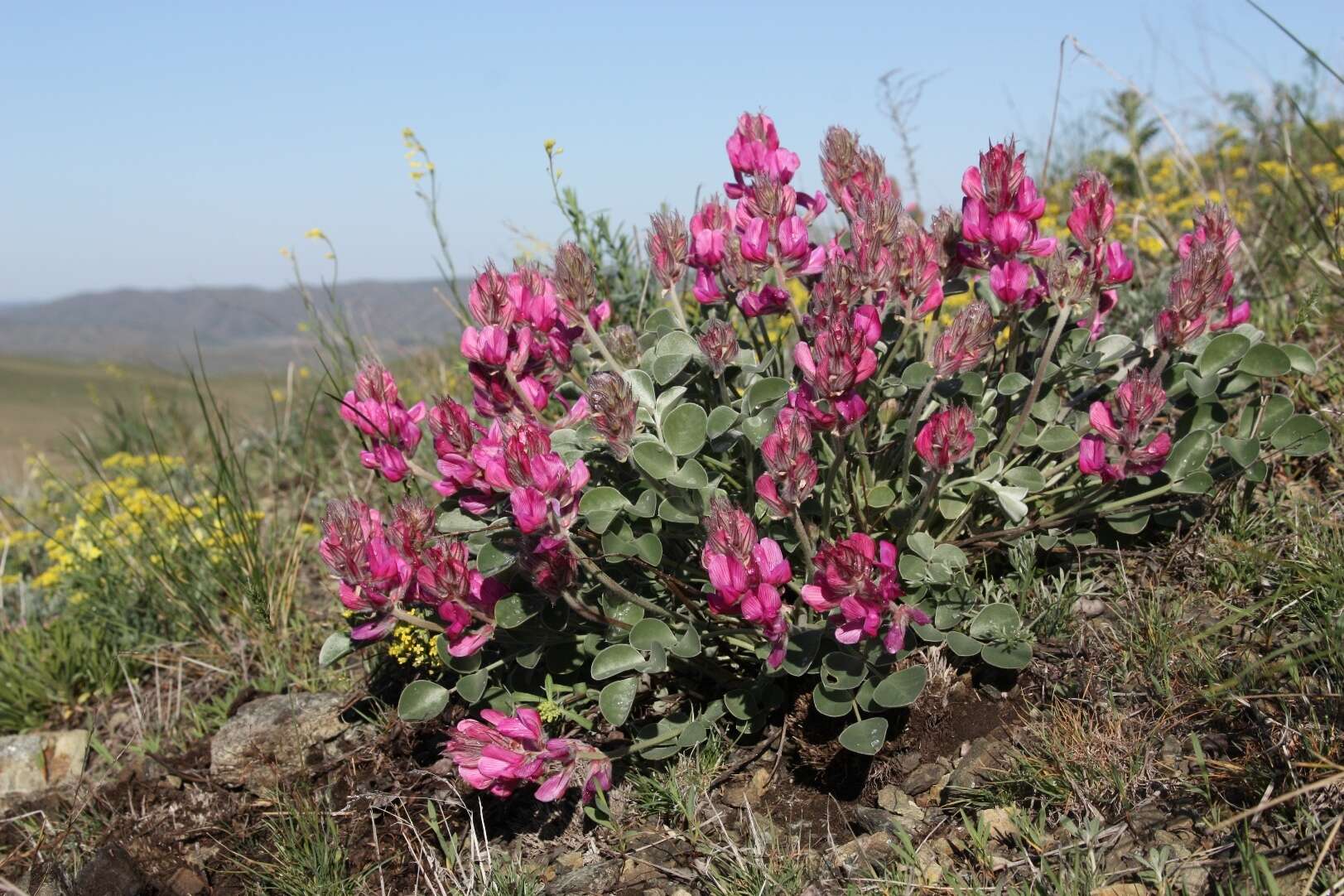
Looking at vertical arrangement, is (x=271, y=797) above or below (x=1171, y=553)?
below

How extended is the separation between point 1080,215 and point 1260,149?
673 centimetres

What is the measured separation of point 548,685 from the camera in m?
2.38

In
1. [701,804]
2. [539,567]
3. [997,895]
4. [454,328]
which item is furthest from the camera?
[454,328]

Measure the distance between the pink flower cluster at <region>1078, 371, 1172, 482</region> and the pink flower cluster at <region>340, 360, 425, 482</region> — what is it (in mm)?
1638

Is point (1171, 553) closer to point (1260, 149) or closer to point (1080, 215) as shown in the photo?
point (1080, 215)

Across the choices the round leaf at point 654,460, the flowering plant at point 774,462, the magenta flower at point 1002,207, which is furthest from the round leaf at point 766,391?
the magenta flower at point 1002,207

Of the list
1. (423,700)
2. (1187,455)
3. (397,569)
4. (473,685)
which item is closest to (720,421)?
(397,569)

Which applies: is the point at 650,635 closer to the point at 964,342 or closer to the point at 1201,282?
the point at 964,342

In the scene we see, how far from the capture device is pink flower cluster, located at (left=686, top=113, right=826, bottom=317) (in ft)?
7.79

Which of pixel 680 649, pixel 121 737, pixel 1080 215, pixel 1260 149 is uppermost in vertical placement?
pixel 1260 149

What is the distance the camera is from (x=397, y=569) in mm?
2174

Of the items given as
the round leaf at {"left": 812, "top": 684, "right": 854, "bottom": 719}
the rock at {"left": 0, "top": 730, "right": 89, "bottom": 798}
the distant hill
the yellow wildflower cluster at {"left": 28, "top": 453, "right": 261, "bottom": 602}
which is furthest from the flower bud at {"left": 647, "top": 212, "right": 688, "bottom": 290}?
the distant hill

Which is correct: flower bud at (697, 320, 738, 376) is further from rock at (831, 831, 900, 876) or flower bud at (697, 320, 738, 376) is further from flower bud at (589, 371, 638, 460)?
rock at (831, 831, 900, 876)

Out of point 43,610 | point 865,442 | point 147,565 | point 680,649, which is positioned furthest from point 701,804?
point 43,610
